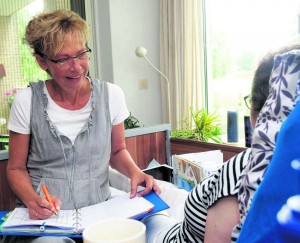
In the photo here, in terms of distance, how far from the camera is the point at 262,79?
59 cm

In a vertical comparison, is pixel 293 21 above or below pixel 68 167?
above

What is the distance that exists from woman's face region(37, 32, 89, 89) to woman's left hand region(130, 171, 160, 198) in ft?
1.26

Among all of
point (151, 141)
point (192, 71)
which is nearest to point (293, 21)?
point (192, 71)

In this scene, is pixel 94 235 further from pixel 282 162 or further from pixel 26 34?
pixel 26 34

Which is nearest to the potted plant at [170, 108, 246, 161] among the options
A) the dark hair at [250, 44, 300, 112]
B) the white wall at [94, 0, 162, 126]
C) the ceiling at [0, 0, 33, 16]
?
the dark hair at [250, 44, 300, 112]

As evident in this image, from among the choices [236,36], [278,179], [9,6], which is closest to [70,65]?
[278,179]

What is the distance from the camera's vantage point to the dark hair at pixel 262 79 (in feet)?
1.92

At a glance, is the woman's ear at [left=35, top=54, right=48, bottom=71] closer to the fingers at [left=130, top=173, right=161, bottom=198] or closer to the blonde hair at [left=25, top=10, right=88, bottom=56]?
the blonde hair at [left=25, top=10, right=88, bottom=56]

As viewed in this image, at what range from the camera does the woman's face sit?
48.0 inches

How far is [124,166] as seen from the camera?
134 centimetres

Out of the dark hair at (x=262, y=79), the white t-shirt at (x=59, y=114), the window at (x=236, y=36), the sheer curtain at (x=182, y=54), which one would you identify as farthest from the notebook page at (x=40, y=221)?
the sheer curtain at (x=182, y=54)

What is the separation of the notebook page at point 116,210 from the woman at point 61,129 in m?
0.07

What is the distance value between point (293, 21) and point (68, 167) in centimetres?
222

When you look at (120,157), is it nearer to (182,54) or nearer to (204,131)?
(204,131)
